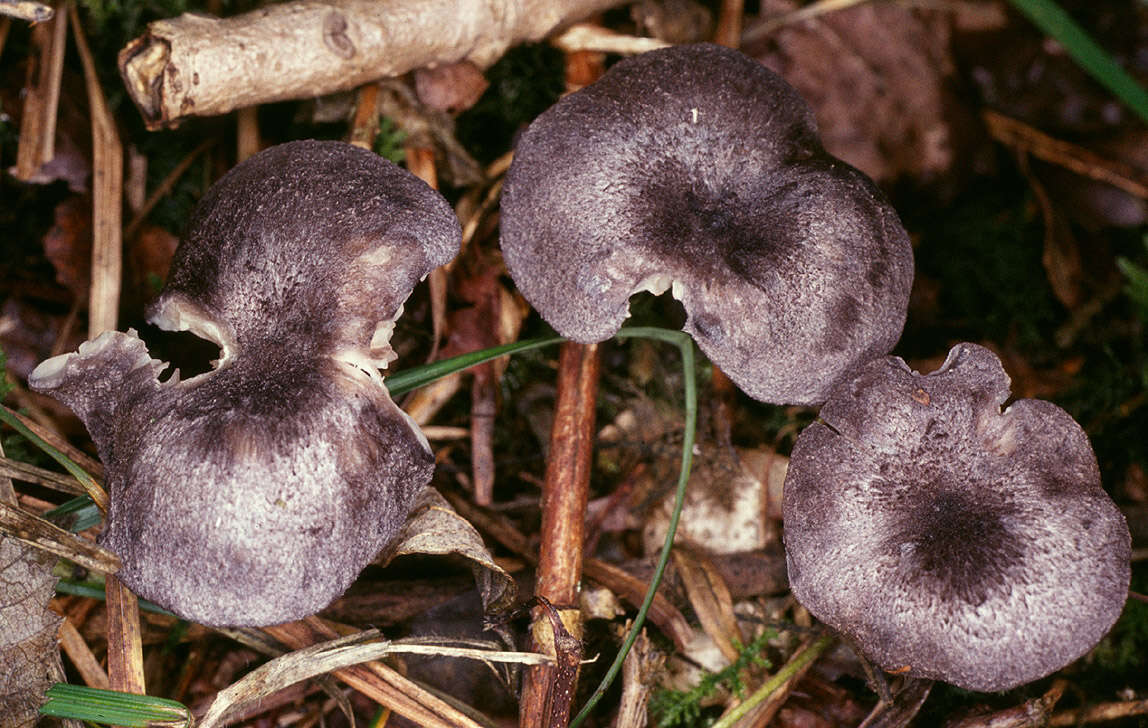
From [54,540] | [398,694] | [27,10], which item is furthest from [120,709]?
[27,10]

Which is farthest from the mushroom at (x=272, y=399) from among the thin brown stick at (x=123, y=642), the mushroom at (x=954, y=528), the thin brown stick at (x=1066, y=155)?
the thin brown stick at (x=1066, y=155)

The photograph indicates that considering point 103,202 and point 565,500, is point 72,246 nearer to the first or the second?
point 103,202

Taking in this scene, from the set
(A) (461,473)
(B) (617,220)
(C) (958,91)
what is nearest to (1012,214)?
(C) (958,91)

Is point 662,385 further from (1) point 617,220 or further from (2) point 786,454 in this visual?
(1) point 617,220

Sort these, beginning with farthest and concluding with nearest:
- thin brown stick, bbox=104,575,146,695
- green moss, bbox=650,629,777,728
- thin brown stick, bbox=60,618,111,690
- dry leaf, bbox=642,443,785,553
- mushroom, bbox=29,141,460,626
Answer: dry leaf, bbox=642,443,785,553
green moss, bbox=650,629,777,728
thin brown stick, bbox=60,618,111,690
thin brown stick, bbox=104,575,146,695
mushroom, bbox=29,141,460,626

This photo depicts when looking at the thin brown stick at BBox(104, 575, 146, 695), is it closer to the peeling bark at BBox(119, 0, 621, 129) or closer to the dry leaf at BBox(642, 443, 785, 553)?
the peeling bark at BBox(119, 0, 621, 129)

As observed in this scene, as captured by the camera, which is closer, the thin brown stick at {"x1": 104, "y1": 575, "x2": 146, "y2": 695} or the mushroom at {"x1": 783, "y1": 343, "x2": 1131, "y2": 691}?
the mushroom at {"x1": 783, "y1": 343, "x2": 1131, "y2": 691}

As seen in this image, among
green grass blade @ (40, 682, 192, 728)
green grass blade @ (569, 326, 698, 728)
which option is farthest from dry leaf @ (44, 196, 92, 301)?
green grass blade @ (569, 326, 698, 728)
